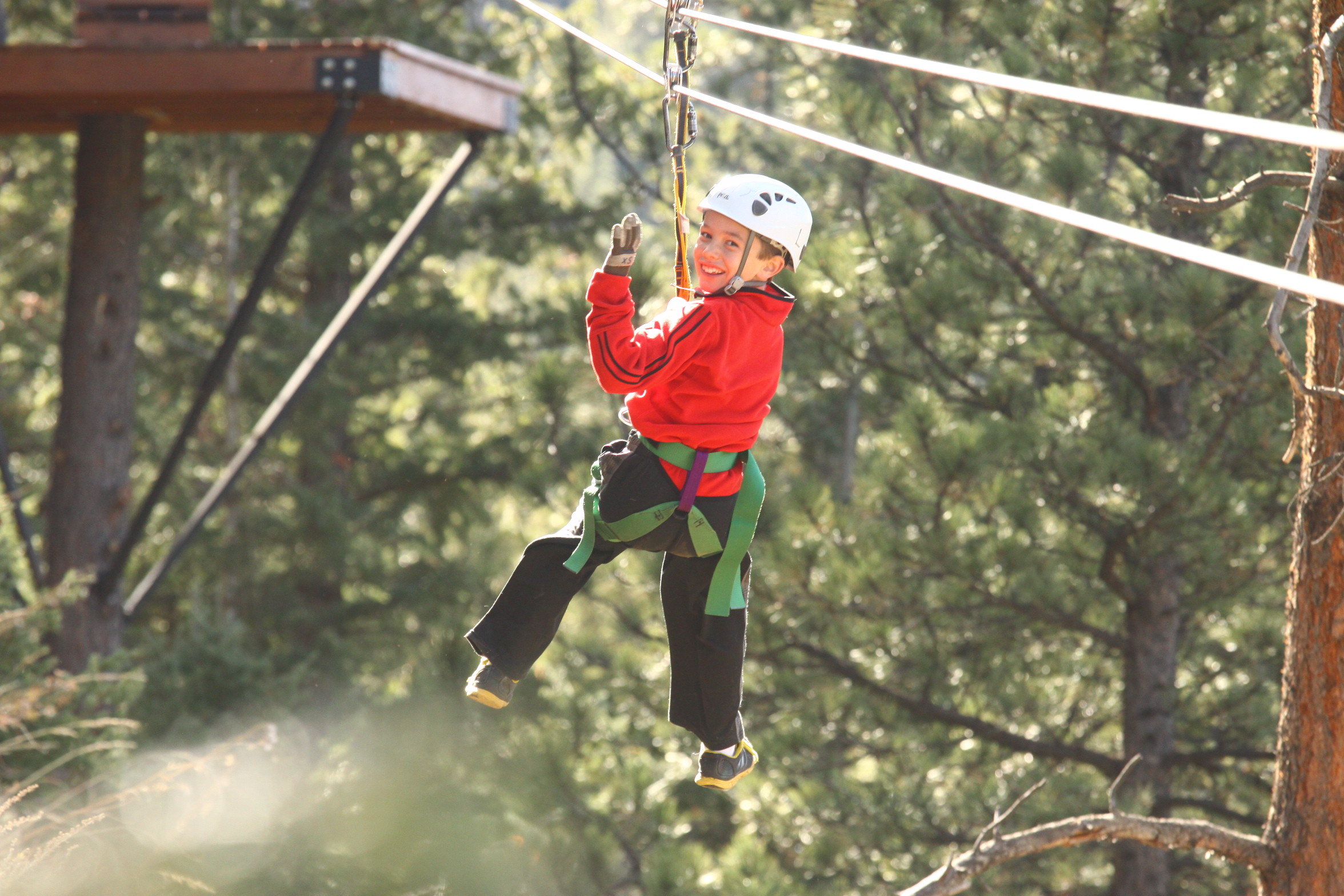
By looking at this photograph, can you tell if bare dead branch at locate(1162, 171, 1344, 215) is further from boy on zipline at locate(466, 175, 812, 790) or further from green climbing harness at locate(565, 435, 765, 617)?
green climbing harness at locate(565, 435, 765, 617)

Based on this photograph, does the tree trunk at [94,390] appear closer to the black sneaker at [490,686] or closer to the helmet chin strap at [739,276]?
the black sneaker at [490,686]

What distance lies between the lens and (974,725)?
6.98 m

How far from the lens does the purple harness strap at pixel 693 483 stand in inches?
105

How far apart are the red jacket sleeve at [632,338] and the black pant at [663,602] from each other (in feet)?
0.91

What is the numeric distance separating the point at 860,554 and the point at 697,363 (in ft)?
12.8

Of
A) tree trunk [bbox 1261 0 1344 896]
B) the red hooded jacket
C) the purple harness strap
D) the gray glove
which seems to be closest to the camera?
the gray glove

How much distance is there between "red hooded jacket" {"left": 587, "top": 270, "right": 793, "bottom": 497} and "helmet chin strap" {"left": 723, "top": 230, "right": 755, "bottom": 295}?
0.01 metres

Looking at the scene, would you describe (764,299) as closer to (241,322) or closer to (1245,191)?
(1245,191)

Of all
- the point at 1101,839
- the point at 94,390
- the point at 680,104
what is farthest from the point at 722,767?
the point at 94,390

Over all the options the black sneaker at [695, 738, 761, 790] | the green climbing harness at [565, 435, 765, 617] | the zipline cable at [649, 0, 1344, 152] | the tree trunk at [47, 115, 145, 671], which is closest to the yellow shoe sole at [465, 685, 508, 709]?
the green climbing harness at [565, 435, 765, 617]

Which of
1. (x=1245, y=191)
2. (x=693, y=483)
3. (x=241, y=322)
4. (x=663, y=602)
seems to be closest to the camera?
(x=693, y=483)

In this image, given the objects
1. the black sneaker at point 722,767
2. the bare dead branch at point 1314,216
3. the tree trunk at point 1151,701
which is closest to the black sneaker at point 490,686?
the black sneaker at point 722,767

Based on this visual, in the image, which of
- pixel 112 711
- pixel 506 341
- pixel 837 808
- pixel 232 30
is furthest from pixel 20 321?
pixel 837 808

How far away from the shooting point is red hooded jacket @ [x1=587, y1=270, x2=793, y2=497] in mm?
2363
